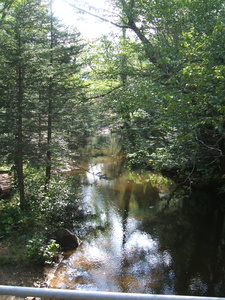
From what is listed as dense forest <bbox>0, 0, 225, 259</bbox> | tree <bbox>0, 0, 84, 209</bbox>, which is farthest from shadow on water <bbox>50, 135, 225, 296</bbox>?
tree <bbox>0, 0, 84, 209</bbox>

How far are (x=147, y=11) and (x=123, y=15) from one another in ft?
6.87

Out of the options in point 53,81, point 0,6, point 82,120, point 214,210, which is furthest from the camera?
point 0,6

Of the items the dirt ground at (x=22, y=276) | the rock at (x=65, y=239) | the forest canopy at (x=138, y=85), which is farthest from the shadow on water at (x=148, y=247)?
the forest canopy at (x=138, y=85)

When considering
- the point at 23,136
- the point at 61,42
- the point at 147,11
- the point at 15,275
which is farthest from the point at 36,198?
the point at 147,11

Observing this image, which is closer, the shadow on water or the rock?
the shadow on water

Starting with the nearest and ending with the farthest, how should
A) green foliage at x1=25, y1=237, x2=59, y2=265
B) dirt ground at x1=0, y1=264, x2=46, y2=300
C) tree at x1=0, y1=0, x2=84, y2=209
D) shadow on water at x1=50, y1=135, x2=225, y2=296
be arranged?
dirt ground at x1=0, y1=264, x2=46, y2=300 → shadow on water at x1=50, y1=135, x2=225, y2=296 → green foliage at x1=25, y1=237, x2=59, y2=265 → tree at x1=0, y1=0, x2=84, y2=209

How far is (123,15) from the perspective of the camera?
1145cm

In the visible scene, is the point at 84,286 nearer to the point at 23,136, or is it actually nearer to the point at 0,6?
the point at 23,136

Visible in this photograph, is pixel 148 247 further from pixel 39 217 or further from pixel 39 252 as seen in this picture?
pixel 39 217

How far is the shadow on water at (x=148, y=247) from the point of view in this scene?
662 cm

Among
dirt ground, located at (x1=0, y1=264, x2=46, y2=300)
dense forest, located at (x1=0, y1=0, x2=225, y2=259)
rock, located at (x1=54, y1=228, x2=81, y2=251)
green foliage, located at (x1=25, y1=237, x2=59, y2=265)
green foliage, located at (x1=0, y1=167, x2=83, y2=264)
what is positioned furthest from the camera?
rock, located at (x1=54, y1=228, x2=81, y2=251)

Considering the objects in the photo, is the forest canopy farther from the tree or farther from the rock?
the rock

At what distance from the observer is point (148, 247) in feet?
27.7

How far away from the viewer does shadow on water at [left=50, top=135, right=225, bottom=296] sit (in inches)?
261
